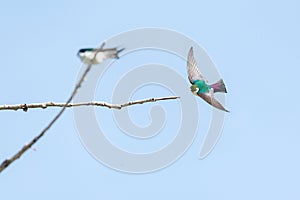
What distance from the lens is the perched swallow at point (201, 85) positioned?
326 cm

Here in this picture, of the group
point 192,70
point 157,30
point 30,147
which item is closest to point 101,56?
point 30,147

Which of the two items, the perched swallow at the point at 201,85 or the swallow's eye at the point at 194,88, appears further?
the swallow's eye at the point at 194,88

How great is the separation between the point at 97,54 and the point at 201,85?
5.81ft

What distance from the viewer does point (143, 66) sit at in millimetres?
4406

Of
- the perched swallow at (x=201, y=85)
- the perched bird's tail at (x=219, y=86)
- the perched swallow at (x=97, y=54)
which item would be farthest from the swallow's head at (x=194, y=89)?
the perched swallow at (x=97, y=54)

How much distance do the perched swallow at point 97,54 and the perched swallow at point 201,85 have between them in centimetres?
114

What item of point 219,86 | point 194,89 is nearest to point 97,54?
point 194,89

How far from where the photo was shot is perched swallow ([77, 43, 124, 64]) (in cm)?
180

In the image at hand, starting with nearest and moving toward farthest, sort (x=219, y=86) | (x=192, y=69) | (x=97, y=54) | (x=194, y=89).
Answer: (x=97, y=54) < (x=194, y=89) < (x=219, y=86) < (x=192, y=69)

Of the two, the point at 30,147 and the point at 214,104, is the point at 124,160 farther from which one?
the point at 30,147

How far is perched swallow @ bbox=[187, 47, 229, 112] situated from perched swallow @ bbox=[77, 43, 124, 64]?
3.75ft

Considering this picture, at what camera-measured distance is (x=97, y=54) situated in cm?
178

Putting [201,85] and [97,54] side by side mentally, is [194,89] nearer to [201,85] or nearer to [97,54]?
[201,85]

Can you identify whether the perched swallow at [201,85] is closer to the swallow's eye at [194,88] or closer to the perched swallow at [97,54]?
the swallow's eye at [194,88]
